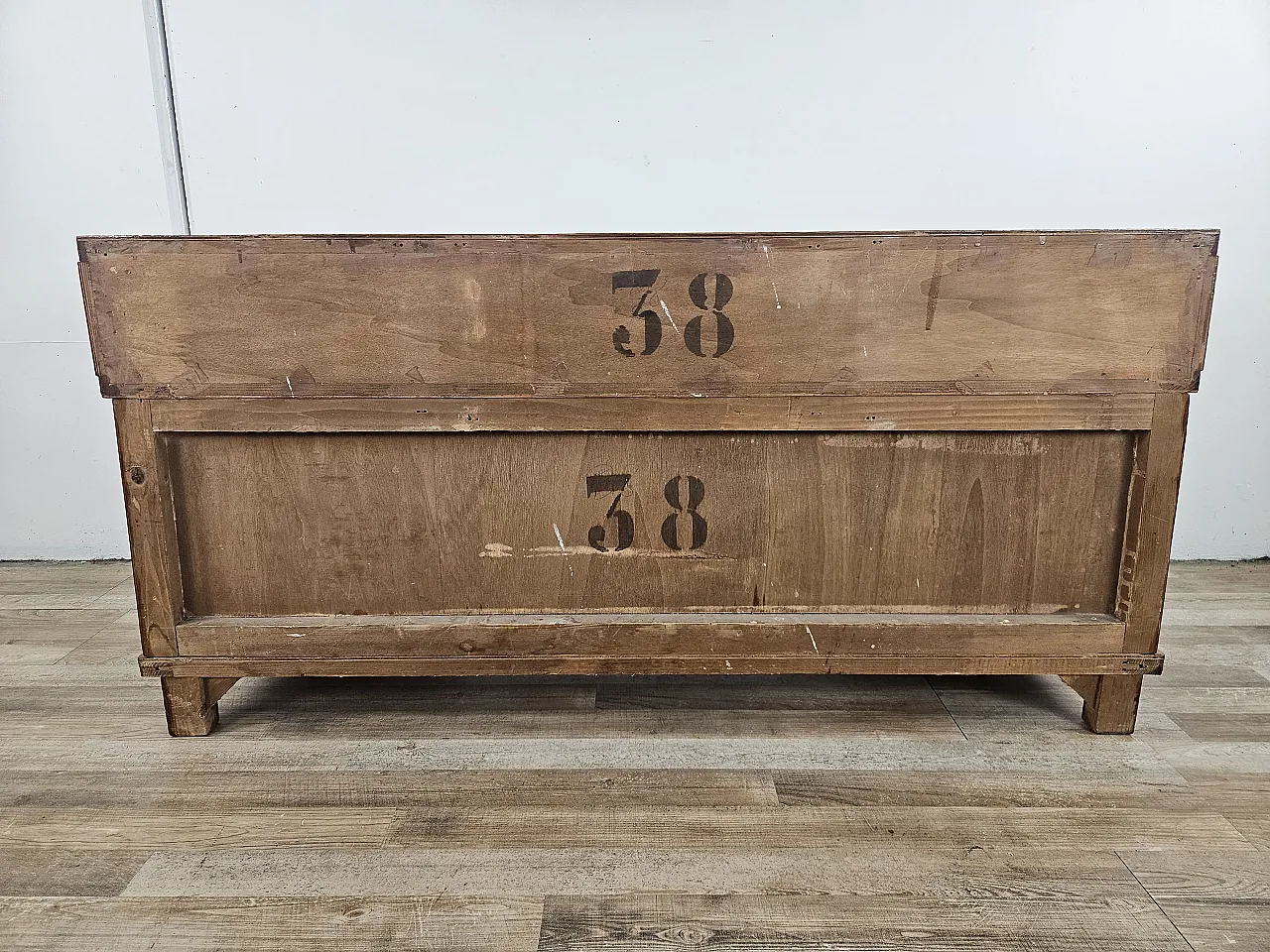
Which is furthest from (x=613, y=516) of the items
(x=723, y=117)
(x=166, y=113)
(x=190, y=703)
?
(x=166, y=113)

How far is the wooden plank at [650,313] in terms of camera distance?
1.19m

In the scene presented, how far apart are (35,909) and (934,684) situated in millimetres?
1528

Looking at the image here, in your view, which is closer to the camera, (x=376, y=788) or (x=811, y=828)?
(x=811, y=828)

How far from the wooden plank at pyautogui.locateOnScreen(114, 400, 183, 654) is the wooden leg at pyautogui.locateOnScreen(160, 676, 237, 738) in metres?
0.07

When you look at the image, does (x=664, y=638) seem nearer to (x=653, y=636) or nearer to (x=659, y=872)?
(x=653, y=636)

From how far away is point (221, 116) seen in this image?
2076mm

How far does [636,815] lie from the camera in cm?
113

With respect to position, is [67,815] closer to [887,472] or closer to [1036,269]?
[887,472]

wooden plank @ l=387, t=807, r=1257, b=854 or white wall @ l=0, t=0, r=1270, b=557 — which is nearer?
wooden plank @ l=387, t=807, r=1257, b=854

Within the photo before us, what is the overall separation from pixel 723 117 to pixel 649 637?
1.49 metres

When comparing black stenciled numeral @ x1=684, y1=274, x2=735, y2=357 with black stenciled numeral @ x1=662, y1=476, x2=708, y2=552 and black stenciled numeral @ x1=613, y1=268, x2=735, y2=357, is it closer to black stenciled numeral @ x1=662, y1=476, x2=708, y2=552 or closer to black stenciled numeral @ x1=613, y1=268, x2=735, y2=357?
black stenciled numeral @ x1=613, y1=268, x2=735, y2=357

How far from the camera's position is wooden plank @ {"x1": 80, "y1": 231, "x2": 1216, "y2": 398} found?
1.19 meters

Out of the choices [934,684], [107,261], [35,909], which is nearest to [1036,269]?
[934,684]

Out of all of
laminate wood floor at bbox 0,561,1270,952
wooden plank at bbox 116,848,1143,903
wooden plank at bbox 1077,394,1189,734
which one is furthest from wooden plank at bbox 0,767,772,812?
wooden plank at bbox 1077,394,1189,734
